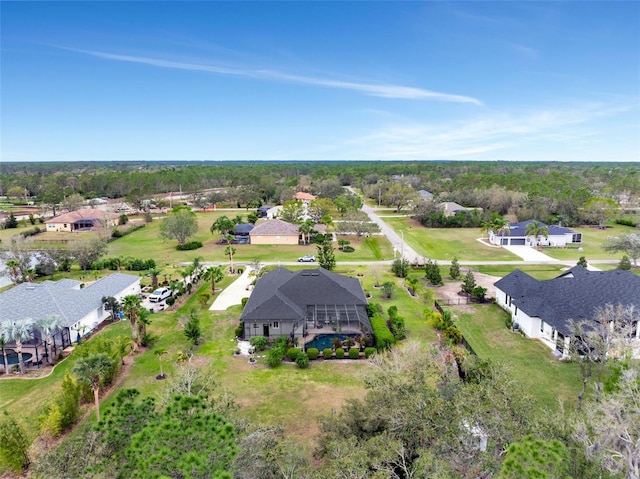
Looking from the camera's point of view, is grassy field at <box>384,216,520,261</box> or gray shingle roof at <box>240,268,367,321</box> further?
grassy field at <box>384,216,520,261</box>

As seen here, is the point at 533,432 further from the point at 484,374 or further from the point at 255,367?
the point at 255,367

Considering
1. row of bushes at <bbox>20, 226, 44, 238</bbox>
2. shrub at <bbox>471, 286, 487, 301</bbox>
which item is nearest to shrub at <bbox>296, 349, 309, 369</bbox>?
shrub at <bbox>471, 286, 487, 301</bbox>

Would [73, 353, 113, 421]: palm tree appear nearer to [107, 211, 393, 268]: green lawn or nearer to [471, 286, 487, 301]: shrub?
[471, 286, 487, 301]: shrub

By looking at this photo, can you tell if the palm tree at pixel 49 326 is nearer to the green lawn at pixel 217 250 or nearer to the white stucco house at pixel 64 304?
the white stucco house at pixel 64 304

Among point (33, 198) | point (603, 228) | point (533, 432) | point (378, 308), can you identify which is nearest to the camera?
point (533, 432)

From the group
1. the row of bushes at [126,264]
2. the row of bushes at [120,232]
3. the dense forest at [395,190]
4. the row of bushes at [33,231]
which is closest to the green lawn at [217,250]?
the row of bushes at [120,232]

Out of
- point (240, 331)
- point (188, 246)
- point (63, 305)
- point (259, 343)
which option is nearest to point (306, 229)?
point (188, 246)

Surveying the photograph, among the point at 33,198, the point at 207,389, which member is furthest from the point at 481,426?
the point at 33,198
